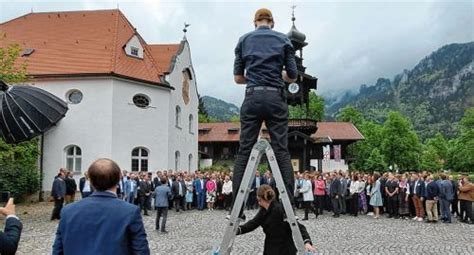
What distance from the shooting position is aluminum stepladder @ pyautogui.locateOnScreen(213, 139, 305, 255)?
16.5 ft

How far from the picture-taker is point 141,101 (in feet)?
116

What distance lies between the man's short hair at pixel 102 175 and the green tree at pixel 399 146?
244ft

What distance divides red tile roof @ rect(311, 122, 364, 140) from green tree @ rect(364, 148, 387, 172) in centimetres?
727

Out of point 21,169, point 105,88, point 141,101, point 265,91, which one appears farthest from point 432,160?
point 265,91

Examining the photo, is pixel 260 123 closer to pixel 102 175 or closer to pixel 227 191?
pixel 102 175

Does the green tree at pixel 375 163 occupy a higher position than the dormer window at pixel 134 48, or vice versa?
the dormer window at pixel 134 48

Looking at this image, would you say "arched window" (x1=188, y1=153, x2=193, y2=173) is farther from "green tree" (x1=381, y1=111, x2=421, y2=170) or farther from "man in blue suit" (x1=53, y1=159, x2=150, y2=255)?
"green tree" (x1=381, y1=111, x2=421, y2=170)

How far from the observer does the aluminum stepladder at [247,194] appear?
5023 mm

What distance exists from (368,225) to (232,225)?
52.1 ft

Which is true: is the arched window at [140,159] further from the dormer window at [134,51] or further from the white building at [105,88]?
the dormer window at [134,51]

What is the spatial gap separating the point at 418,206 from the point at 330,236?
7728mm

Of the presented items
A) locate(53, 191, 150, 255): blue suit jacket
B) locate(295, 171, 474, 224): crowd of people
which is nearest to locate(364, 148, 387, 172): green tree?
locate(295, 171, 474, 224): crowd of people

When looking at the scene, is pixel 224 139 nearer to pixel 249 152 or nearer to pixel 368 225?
pixel 368 225

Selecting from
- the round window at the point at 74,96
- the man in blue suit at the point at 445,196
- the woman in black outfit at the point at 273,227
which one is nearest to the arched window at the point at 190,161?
the round window at the point at 74,96
